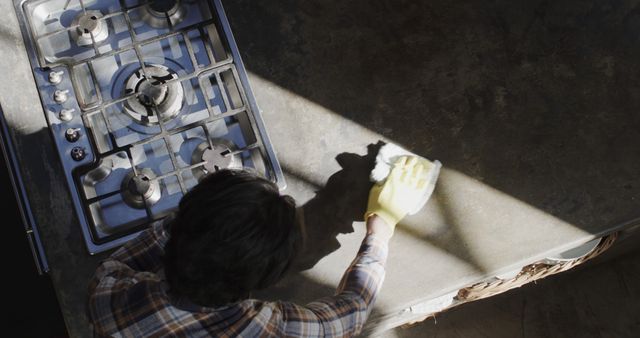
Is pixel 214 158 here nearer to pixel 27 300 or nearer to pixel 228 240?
pixel 228 240

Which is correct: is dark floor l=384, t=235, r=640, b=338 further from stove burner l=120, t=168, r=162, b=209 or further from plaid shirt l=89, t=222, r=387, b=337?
stove burner l=120, t=168, r=162, b=209

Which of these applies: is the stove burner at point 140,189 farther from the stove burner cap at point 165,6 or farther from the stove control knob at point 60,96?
the stove burner cap at point 165,6

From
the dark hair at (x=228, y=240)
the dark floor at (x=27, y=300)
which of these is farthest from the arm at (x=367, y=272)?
the dark floor at (x=27, y=300)

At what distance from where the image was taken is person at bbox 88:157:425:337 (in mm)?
874

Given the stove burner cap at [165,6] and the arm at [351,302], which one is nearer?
the arm at [351,302]

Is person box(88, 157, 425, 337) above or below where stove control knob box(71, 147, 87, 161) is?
below

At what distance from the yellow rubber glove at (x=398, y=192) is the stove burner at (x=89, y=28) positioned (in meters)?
0.72

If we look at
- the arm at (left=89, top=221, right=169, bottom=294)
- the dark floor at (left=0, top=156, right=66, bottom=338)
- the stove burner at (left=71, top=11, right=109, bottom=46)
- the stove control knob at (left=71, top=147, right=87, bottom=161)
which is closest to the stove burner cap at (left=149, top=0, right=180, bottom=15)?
the stove burner at (left=71, top=11, right=109, bottom=46)

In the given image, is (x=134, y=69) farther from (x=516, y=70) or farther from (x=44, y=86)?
(x=516, y=70)

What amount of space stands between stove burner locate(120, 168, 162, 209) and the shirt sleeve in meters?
0.38

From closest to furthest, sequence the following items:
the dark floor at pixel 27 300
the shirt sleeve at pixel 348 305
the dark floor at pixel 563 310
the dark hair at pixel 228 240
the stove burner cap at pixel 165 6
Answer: the dark hair at pixel 228 240
the shirt sleeve at pixel 348 305
the stove burner cap at pixel 165 6
the dark floor at pixel 27 300
the dark floor at pixel 563 310

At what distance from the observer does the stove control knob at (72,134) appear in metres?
1.19

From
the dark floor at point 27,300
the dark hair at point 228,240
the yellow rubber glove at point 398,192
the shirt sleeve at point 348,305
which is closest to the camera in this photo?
the dark hair at point 228,240

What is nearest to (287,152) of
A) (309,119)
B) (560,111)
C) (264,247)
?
(309,119)
